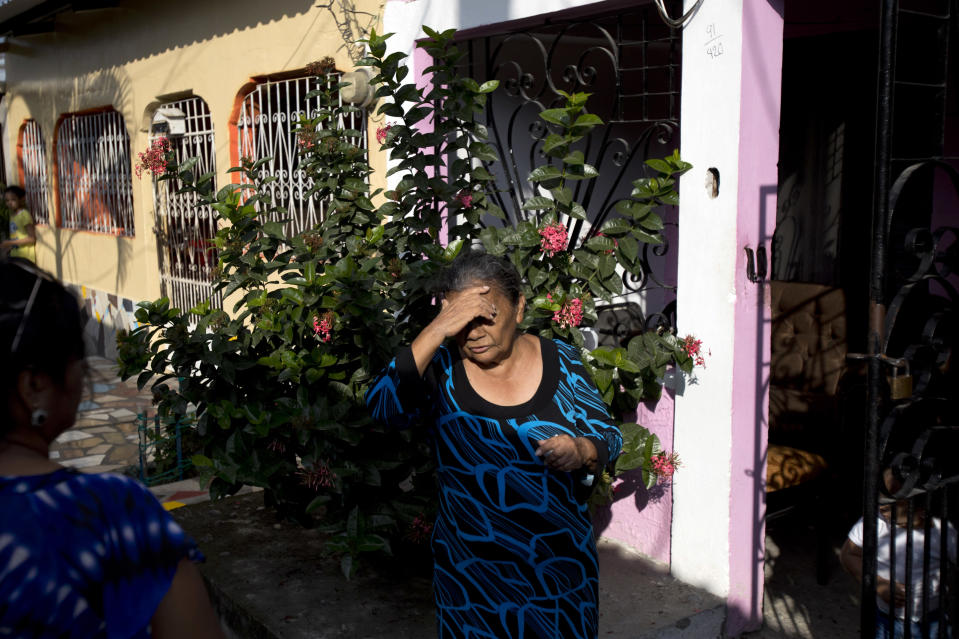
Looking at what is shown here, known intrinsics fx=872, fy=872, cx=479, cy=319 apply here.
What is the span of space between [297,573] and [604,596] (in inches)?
50.4

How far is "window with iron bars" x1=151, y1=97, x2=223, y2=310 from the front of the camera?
24.2 feet

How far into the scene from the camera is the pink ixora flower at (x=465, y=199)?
3732 millimetres

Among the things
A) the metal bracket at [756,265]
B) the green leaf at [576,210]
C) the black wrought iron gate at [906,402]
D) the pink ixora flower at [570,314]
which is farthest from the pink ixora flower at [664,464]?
the green leaf at [576,210]

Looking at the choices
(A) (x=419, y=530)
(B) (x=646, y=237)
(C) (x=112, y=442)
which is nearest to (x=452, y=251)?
(B) (x=646, y=237)

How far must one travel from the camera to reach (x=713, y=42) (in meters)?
3.12

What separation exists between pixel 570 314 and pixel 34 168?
10.6 m

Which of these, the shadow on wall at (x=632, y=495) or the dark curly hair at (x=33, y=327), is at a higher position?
the dark curly hair at (x=33, y=327)

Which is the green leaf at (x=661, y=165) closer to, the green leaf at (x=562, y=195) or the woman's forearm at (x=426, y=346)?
the green leaf at (x=562, y=195)

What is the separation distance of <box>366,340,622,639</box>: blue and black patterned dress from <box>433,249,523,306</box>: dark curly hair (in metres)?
0.23

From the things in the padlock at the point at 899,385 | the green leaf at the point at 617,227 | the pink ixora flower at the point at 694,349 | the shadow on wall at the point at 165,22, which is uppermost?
the shadow on wall at the point at 165,22

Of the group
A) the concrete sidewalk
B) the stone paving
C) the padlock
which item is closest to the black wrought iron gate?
the padlock

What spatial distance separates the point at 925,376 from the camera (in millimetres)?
2293

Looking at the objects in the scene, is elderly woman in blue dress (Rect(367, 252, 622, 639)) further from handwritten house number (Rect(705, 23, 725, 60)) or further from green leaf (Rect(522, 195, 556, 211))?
handwritten house number (Rect(705, 23, 725, 60))

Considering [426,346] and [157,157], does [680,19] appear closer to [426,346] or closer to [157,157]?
[426,346]
